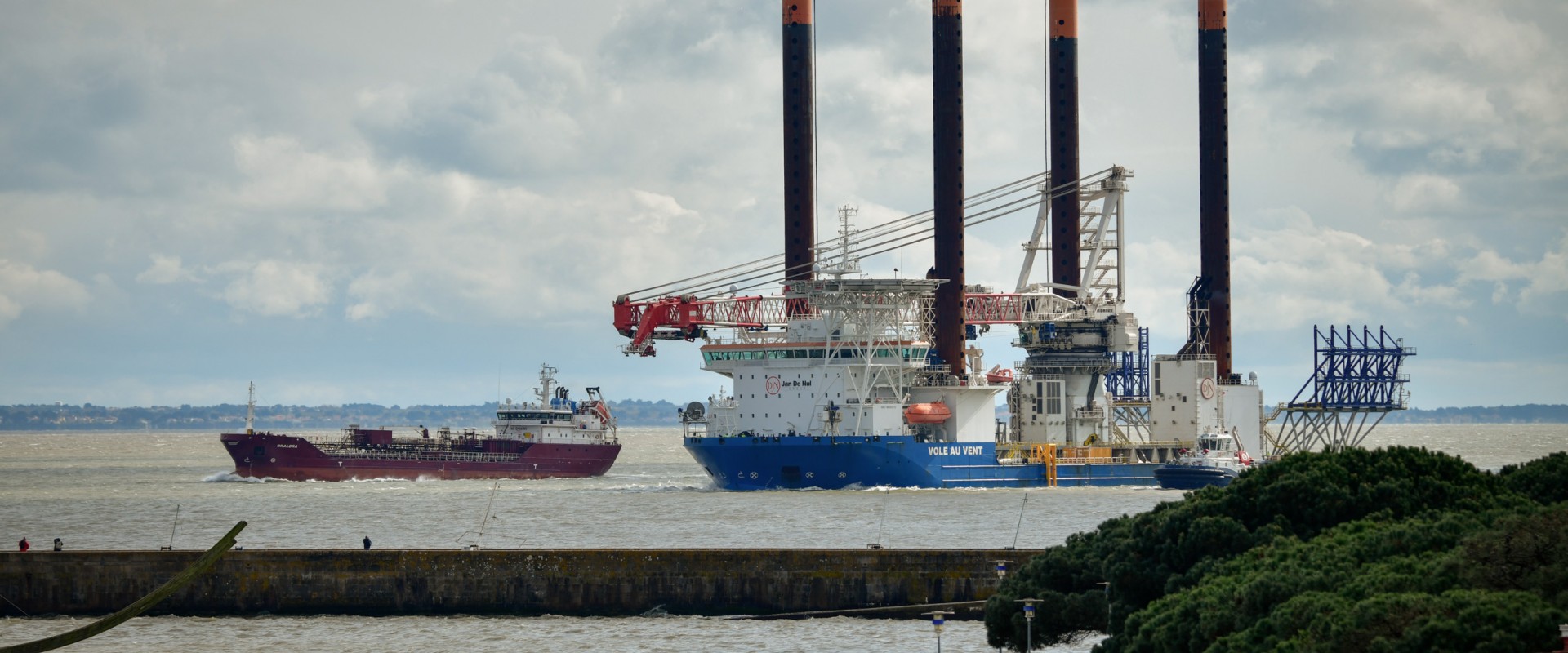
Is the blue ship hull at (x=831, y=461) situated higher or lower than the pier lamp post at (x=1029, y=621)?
higher

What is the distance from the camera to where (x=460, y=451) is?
9994 centimetres

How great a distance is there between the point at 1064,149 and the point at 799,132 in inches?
519

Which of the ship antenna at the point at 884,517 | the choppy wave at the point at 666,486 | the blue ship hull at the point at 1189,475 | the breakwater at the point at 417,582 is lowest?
the breakwater at the point at 417,582

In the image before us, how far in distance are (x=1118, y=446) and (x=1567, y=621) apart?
63669 millimetres

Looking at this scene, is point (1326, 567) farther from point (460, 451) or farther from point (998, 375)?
point (460, 451)

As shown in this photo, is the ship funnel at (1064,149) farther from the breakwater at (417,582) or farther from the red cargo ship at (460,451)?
the breakwater at (417,582)

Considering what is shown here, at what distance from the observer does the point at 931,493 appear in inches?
2798

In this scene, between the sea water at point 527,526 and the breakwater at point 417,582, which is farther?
the breakwater at point 417,582

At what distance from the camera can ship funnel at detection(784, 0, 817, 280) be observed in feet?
290

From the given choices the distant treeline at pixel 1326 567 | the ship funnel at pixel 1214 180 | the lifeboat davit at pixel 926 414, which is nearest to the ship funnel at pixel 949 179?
the lifeboat davit at pixel 926 414

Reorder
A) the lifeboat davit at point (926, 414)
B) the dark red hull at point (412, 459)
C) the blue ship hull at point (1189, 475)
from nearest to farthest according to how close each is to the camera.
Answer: the lifeboat davit at point (926, 414), the blue ship hull at point (1189, 475), the dark red hull at point (412, 459)

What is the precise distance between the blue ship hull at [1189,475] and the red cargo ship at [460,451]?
1402 inches

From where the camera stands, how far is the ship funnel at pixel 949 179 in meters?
79.2

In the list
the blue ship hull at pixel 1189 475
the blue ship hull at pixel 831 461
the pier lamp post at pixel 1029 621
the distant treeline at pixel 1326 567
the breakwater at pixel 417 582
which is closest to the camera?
the distant treeline at pixel 1326 567
